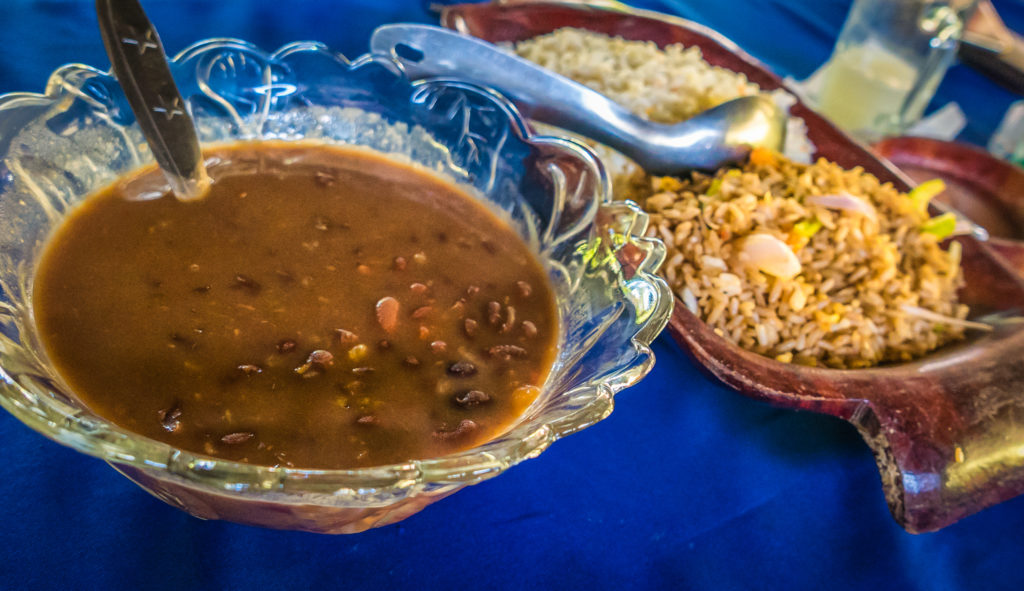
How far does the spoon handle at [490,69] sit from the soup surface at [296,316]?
1.53 feet

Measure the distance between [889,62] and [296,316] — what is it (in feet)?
8.25

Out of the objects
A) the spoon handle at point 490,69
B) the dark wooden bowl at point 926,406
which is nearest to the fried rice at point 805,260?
the dark wooden bowl at point 926,406

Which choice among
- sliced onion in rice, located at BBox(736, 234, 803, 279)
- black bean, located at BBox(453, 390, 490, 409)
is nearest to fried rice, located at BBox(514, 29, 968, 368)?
sliced onion in rice, located at BBox(736, 234, 803, 279)

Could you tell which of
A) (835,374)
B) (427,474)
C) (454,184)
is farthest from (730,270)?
(427,474)

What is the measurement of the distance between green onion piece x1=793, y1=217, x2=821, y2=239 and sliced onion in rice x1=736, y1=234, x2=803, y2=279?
85mm

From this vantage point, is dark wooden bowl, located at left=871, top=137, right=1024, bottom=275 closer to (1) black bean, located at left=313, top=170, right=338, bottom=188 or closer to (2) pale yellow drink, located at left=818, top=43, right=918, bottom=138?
(2) pale yellow drink, located at left=818, top=43, right=918, bottom=138

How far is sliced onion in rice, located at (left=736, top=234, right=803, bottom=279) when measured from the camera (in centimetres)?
150

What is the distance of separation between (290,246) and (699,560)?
3.02 feet

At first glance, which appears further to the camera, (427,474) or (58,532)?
(58,532)

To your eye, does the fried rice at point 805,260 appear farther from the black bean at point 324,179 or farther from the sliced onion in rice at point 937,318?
the black bean at point 324,179

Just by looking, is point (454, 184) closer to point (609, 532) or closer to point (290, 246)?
point (290, 246)

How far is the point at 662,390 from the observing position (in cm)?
141

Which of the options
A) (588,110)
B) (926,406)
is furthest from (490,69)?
(926,406)

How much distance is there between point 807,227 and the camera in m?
1.62
